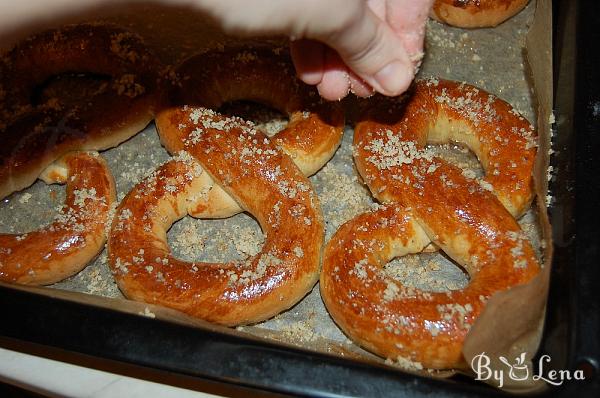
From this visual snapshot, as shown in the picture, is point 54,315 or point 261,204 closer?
point 54,315

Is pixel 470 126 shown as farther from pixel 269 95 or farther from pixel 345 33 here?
pixel 345 33

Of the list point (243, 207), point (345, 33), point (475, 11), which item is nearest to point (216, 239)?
point (243, 207)

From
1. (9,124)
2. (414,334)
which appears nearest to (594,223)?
(414,334)

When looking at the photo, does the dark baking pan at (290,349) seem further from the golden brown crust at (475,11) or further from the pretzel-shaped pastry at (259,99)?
A: the golden brown crust at (475,11)

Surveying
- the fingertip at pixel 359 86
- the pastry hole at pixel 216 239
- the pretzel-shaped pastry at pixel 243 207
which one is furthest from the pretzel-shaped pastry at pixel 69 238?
the fingertip at pixel 359 86

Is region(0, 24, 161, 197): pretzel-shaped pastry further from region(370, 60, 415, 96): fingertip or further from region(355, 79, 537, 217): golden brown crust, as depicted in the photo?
region(370, 60, 415, 96): fingertip

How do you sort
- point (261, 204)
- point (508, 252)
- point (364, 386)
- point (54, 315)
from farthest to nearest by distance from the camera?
point (261, 204)
point (508, 252)
point (54, 315)
point (364, 386)

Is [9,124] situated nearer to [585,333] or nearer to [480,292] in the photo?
[480,292]

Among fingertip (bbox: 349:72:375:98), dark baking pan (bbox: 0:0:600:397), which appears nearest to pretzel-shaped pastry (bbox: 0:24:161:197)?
dark baking pan (bbox: 0:0:600:397)

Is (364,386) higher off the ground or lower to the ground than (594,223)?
lower
